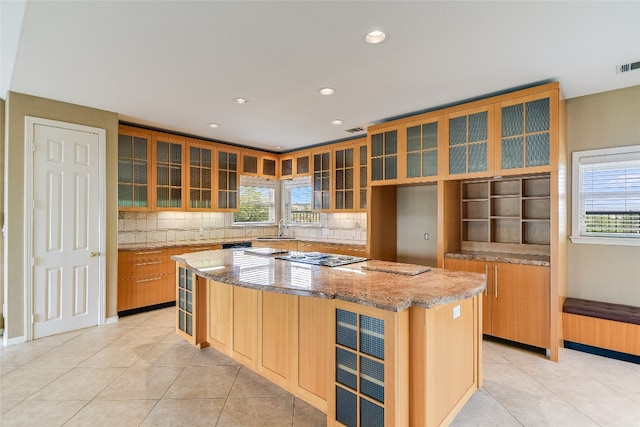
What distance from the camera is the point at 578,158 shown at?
3471 mm

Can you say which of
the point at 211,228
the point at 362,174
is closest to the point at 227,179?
the point at 211,228

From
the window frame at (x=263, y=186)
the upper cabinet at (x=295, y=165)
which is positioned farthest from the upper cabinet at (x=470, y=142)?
the window frame at (x=263, y=186)

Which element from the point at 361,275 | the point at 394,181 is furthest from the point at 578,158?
the point at 361,275

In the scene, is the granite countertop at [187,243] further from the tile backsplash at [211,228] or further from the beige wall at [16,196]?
the beige wall at [16,196]

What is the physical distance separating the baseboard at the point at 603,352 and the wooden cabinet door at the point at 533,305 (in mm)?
465

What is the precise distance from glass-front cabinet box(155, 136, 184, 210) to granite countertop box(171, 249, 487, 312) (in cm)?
234

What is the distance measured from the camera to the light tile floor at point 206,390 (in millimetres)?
2174

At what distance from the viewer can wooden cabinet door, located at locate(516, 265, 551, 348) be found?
307cm

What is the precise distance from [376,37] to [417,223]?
114 inches

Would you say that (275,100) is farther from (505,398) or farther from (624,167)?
(624,167)

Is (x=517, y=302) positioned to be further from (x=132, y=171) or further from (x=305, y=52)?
(x=132, y=171)

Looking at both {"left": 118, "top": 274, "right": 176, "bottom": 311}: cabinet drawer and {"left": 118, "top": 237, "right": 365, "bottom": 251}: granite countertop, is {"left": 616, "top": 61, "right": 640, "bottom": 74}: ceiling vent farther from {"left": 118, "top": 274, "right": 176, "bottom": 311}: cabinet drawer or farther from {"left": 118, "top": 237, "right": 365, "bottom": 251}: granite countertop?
{"left": 118, "top": 274, "right": 176, "bottom": 311}: cabinet drawer

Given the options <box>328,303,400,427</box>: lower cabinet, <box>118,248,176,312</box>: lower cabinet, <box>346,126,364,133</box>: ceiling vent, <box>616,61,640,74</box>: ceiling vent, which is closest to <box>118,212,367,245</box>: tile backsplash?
<box>118,248,176,312</box>: lower cabinet

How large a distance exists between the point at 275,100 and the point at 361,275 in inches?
86.0
